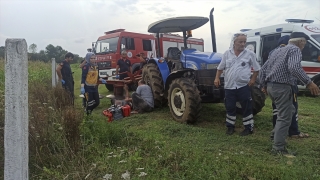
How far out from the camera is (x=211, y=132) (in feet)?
16.4

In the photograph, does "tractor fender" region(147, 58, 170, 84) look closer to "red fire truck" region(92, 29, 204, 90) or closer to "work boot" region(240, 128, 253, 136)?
"work boot" region(240, 128, 253, 136)

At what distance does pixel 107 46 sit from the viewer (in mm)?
13594

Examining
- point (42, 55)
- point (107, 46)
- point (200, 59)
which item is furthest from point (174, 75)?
point (42, 55)

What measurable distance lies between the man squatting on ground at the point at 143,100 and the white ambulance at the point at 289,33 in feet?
16.3

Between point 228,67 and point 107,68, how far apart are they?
907 centimetres

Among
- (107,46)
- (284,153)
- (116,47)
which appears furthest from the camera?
(107,46)

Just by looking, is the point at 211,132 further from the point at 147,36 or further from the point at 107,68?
the point at 147,36

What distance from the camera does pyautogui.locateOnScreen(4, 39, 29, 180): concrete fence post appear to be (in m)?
2.12

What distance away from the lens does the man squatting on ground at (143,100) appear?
7.06m

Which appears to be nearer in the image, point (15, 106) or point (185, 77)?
point (15, 106)

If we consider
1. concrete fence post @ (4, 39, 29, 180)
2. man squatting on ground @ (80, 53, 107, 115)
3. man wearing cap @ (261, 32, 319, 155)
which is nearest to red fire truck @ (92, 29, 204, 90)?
man squatting on ground @ (80, 53, 107, 115)

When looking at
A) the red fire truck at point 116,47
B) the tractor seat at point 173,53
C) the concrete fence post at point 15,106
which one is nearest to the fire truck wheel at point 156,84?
the tractor seat at point 173,53

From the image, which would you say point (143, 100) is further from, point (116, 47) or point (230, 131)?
point (116, 47)

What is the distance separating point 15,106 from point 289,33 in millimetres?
9761
